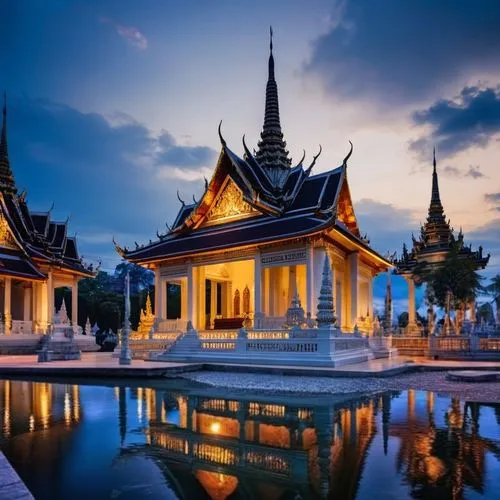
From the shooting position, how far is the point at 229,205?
2197 centimetres

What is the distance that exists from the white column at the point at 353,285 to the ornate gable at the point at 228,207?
15.0 feet

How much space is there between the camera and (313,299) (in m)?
17.7

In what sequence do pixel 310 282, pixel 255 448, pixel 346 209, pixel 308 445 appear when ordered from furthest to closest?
1. pixel 346 209
2. pixel 310 282
3. pixel 308 445
4. pixel 255 448

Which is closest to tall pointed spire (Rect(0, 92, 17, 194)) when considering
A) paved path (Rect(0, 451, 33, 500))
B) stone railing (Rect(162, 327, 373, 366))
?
stone railing (Rect(162, 327, 373, 366))

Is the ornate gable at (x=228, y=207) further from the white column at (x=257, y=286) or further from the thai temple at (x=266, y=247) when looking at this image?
the white column at (x=257, y=286)

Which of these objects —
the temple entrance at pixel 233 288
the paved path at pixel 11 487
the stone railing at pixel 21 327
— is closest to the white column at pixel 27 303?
the stone railing at pixel 21 327

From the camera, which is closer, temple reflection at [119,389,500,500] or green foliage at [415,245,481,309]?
temple reflection at [119,389,500,500]

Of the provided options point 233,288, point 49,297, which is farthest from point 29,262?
point 233,288

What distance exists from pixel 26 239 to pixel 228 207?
15.4 meters

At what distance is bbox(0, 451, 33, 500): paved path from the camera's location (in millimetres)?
3201

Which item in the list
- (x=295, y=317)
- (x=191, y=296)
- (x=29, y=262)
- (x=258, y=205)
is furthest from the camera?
(x=29, y=262)

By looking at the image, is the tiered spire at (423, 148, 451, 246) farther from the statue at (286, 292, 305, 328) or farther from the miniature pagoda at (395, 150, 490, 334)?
the statue at (286, 292, 305, 328)

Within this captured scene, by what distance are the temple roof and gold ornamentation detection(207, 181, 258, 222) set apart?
15.0m

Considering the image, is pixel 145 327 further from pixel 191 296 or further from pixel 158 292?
pixel 191 296
